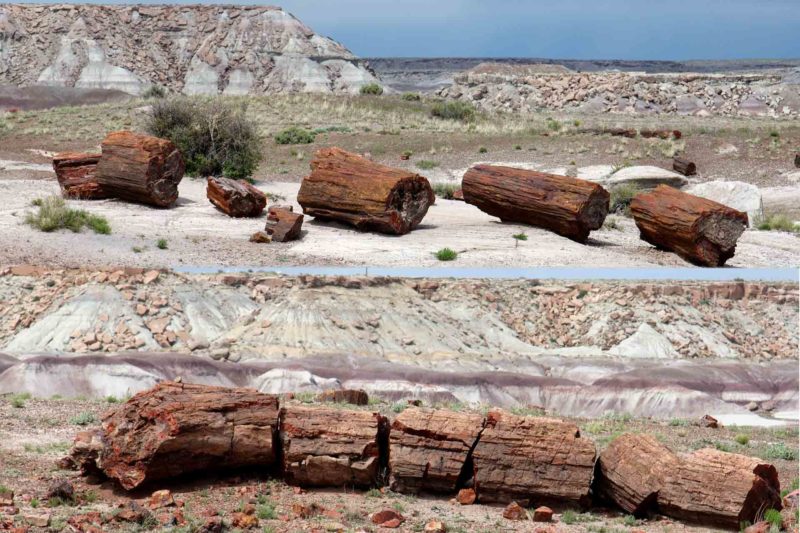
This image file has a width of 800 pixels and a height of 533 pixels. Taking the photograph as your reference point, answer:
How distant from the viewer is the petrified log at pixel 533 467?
12703 millimetres

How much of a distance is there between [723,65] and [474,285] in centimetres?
14920

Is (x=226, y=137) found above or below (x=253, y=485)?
above

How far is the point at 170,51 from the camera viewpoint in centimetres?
9500

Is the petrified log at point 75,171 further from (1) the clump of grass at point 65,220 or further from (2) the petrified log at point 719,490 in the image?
(2) the petrified log at point 719,490

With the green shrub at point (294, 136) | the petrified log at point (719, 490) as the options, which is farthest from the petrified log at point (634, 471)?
the green shrub at point (294, 136)

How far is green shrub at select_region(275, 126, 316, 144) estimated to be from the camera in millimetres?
37281

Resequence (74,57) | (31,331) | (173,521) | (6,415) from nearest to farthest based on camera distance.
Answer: (173,521) < (6,415) < (31,331) < (74,57)

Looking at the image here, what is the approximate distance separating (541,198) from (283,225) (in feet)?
15.6

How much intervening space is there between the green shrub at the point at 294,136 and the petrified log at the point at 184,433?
24.7 m

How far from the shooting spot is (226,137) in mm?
27812

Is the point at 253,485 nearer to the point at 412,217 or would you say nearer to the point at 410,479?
the point at 410,479

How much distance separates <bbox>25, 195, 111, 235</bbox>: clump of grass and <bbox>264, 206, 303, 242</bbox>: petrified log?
278cm

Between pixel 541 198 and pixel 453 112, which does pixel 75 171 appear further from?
pixel 453 112

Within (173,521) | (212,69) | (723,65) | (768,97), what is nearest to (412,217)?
(173,521)
